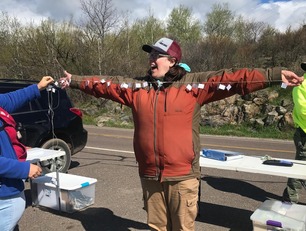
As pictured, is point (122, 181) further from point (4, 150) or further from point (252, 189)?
point (4, 150)

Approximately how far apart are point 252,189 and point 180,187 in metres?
3.73

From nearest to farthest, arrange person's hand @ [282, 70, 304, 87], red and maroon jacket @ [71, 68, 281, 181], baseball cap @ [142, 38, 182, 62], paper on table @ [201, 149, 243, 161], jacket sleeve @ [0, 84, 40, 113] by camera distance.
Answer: person's hand @ [282, 70, 304, 87] → jacket sleeve @ [0, 84, 40, 113] → red and maroon jacket @ [71, 68, 281, 181] → baseball cap @ [142, 38, 182, 62] → paper on table @ [201, 149, 243, 161]

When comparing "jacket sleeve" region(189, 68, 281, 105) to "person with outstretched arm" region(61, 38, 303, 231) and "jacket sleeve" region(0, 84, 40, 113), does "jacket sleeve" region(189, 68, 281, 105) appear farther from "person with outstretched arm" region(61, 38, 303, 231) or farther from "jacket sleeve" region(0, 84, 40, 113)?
"jacket sleeve" region(0, 84, 40, 113)

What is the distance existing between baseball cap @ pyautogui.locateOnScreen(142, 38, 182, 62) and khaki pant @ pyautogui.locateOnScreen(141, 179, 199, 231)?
111 centimetres

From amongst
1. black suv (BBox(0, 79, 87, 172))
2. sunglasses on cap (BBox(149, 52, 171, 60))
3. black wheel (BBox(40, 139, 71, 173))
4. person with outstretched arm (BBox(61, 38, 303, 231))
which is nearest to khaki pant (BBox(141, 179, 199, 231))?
person with outstretched arm (BBox(61, 38, 303, 231))

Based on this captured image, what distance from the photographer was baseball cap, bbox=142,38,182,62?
10.0 ft

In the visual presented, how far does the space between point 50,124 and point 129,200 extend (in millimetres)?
2452

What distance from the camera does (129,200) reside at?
5.69m

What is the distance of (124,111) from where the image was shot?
19.2 metres

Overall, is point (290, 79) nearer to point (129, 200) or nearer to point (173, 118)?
point (173, 118)

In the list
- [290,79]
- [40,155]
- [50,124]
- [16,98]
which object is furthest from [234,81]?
[50,124]

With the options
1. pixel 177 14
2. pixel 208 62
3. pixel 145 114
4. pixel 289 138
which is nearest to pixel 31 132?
pixel 145 114

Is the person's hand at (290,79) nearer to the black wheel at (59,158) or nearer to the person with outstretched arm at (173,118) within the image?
the person with outstretched arm at (173,118)

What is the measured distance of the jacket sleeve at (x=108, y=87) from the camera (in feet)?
10.8
